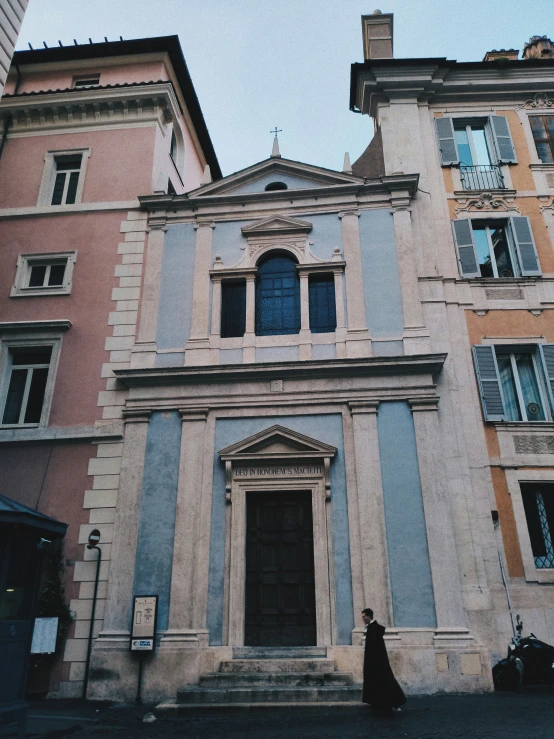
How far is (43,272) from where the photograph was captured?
49.4 ft

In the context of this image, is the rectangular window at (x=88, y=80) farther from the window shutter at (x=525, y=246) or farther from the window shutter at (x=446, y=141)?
the window shutter at (x=525, y=246)

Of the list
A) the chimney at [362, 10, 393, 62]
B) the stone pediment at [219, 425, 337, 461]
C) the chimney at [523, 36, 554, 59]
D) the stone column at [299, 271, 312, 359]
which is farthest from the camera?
the chimney at [523, 36, 554, 59]

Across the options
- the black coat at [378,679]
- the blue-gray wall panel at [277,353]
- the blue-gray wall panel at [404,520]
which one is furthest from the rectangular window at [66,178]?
the black coat at [378,679]

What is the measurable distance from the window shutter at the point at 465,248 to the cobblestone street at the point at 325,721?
8.89m

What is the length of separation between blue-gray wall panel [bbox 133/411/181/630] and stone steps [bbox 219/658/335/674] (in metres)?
1.78

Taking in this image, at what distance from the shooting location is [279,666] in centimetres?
1019

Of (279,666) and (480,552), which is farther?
(480,552)

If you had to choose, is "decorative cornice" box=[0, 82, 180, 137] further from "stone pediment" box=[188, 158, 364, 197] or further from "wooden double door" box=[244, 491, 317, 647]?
"wooden double door" box=[244, 491, 317, 647]

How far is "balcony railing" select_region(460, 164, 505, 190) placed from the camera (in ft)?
49.4

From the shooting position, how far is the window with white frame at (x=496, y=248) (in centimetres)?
1388

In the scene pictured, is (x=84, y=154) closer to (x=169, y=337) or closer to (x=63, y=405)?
(x=169, y=337)

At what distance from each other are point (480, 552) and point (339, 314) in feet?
19.3

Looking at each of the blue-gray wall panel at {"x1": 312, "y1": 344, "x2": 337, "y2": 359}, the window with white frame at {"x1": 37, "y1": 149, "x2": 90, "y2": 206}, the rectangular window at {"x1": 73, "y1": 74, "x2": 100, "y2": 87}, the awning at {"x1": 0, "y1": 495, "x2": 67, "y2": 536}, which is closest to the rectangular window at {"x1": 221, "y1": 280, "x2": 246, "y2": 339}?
the blue-gray wall panel at {"x1": 312, "y1": 344, "x2": 337, "y2": 359}

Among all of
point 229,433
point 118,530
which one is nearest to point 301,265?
point 229,433
